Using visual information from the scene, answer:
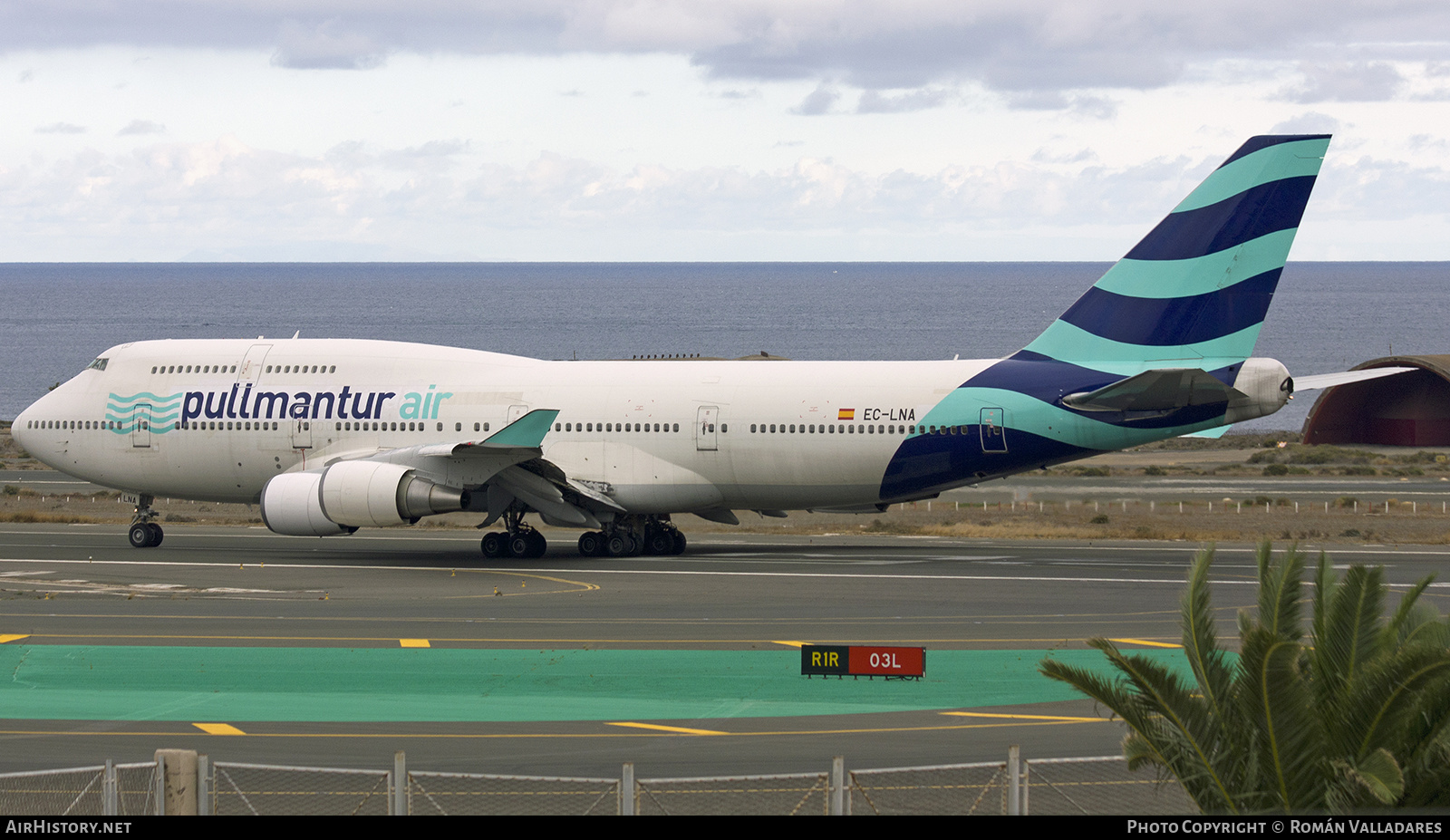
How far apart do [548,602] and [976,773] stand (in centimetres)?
1525

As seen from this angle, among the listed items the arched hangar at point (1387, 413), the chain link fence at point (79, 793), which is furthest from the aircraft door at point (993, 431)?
the arched hangar at point (1387, 413)

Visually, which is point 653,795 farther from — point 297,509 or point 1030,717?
point 297,509

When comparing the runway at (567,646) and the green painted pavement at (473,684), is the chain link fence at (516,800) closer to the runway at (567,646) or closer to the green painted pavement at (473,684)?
the runway at (567,646)

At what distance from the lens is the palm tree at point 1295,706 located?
1136cm

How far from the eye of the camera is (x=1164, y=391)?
107 feet

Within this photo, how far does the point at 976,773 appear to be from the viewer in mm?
15414

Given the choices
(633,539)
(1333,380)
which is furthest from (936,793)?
(633,539)

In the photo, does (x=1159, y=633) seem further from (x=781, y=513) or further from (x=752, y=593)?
(x=781, y=513)

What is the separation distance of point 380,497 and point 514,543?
3750mm

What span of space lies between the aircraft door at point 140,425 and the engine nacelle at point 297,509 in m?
6.14

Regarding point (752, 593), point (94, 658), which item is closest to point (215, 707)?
point (94, 658)

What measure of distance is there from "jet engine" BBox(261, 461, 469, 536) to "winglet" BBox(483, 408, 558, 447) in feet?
5.68
